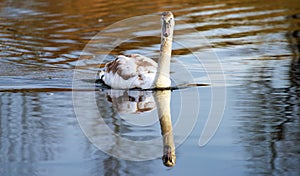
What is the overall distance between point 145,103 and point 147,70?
3.27ft

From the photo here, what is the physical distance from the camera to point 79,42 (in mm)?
16125

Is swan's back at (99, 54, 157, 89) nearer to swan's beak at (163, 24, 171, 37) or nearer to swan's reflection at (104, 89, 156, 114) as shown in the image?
swan's reflection at (104, 89, 156, 114)

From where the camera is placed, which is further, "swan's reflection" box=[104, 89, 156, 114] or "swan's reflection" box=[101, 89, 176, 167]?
"swan's reflection" box=[104, 89, 156, 114]

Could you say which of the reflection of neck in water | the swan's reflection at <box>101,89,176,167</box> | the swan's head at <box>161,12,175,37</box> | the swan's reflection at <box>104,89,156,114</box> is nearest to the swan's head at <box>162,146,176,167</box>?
the reflection of neck in water

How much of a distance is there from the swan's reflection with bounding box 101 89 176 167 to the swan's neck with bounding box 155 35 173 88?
0.38ft

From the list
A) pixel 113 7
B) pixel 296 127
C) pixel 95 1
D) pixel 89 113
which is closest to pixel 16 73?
pixel 89 113

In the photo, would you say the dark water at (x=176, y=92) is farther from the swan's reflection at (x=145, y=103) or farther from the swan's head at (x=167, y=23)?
the swan's head at (x=167, y=23)

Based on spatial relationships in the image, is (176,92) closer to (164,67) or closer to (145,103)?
(164,67)

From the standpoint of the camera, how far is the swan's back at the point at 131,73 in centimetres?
1105

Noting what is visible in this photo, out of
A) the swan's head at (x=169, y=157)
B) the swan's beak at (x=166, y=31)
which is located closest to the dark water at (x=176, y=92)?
the swan's head at (x=169, y=157)

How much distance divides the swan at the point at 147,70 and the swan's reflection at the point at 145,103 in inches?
4.6

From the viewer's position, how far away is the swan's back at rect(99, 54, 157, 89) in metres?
11.1

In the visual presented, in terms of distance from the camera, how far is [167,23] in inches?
435

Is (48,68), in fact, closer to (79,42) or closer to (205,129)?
(79,42)
